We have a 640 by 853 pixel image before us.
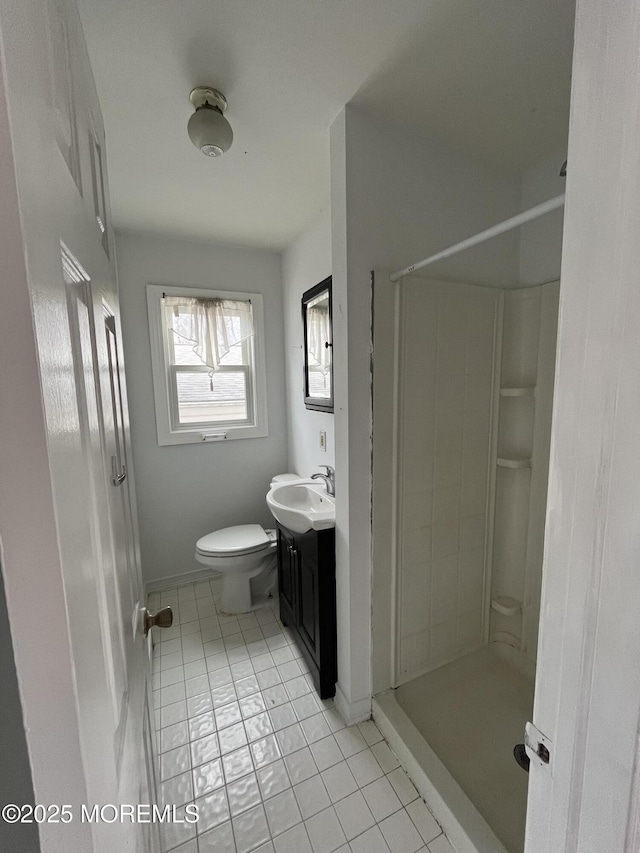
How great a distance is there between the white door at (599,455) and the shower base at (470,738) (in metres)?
0.95

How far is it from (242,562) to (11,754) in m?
1.94

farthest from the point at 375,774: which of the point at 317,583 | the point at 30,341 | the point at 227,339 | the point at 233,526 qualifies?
the point at 227,339

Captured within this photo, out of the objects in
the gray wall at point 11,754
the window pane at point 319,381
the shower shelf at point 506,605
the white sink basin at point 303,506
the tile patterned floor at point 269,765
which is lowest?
the tile patterned floor at point 269,765

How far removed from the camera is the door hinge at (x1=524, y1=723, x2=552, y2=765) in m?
0.53

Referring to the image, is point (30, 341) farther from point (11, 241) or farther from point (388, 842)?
point (388, 842)

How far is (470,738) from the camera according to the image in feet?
4.70

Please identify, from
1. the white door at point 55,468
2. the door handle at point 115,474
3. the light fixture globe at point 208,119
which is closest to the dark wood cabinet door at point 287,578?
the door handle at point 115,474

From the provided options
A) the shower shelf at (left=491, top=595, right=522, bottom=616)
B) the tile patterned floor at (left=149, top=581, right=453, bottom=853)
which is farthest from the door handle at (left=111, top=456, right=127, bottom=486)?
the shower shelf at (left=491, top=595, right=522, bottom=616)

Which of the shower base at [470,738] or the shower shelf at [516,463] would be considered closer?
the shower base at [470,738]

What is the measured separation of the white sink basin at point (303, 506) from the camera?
61.8 inches

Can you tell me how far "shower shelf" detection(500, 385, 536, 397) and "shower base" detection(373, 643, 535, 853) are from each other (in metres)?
1.29

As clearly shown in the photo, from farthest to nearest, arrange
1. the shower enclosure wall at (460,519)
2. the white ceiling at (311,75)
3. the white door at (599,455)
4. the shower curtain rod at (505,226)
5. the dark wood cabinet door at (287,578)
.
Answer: the dark wood cabinet door at (287,578) < the shower enclosure wall at (460,519) < the white ceiling at (311,75) < the shower curtain rod at (505,226) < the white door at (599,455)

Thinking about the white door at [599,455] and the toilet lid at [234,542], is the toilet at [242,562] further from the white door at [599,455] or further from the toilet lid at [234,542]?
the white door at [599,455]

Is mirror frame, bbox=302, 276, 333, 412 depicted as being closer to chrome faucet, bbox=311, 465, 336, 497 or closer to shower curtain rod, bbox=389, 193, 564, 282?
chrome faucet, bbox=311, 465, 336, 497
